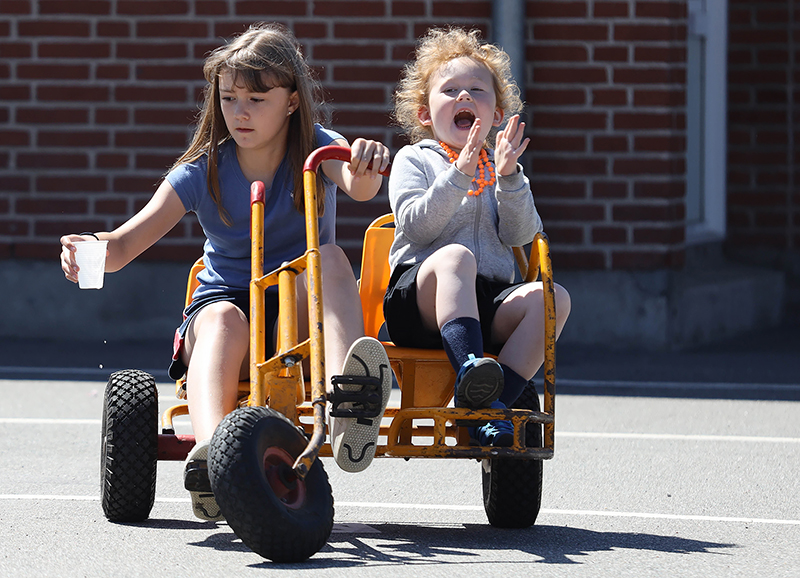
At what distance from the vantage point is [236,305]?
4082 mm

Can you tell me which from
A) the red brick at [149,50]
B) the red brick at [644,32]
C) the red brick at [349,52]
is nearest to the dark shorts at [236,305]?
the red brick at [349,52]

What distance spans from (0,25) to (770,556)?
686 cm

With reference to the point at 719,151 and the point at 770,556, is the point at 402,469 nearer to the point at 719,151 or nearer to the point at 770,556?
the point at 770,556

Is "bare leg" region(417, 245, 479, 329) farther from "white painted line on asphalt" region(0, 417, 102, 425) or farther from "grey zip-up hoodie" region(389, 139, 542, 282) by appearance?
"white painted line on asphalt" region(0, 417, 102, 425)

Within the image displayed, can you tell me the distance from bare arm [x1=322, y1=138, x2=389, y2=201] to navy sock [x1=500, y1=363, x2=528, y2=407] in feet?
2.13

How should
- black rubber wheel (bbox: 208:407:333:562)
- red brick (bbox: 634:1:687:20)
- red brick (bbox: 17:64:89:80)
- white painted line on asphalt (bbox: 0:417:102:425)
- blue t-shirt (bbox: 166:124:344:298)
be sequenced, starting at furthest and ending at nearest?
1. red brick (bbox: 17:64:89:80)
2. red brick (bbox: 634:1:687:20)
3. white painted line on asphalt (bbox: 0:417:102:425)
4. blue t-shirt (bbox: 166:124:344:298)
5. black rubber wheel (bbox: 208:407:333:562)

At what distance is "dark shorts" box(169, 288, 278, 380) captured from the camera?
13.5 ft

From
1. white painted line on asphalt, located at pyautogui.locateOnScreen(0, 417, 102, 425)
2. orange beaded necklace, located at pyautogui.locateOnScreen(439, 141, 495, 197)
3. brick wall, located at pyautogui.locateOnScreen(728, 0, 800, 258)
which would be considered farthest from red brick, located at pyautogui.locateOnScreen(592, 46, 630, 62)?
orange beaded necklace, located at pyautogui.locateOnScreen(439, 141, 495, 197)

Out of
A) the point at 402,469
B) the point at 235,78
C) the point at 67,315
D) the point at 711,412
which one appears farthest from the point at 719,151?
the point at 235,78

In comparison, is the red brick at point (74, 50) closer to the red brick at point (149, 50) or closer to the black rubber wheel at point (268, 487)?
the red brick at point (149, 50)

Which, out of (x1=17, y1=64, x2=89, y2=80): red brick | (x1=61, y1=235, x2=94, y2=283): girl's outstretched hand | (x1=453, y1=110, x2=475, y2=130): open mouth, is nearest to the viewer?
(x1=61, y1=235, x2=94, y2=283): girl's outstretched hand

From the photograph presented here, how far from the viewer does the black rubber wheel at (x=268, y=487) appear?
3293 millimetres

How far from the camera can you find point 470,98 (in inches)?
169

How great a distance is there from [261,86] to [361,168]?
47 centimetres
